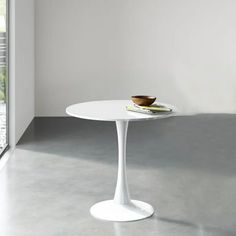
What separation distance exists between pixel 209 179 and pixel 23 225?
1.79 meters

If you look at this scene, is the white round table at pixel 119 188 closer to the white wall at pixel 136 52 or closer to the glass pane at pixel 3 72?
the glass pane at pixel 3 72

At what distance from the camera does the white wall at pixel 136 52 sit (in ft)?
25.7

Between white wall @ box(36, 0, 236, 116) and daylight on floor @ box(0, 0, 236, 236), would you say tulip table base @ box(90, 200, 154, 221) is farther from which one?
white wall @ box(36, 0, 236, 116)

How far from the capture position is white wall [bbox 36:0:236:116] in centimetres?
784

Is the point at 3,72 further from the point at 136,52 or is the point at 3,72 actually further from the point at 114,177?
the point at 136,52

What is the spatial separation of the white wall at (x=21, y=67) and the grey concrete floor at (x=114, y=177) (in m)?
0.19

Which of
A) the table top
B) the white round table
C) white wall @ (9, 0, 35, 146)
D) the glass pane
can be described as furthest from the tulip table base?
white wall @ (9, 0, 35, 146)

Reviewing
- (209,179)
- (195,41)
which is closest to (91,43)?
(195,41)

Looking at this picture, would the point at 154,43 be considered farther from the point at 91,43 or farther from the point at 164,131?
the point at 164,131

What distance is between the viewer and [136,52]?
26.1 feet

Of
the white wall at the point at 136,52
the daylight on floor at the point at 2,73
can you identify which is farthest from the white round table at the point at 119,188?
the white wall at the point at 136,52

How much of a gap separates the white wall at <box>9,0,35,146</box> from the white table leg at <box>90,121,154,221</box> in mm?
2221

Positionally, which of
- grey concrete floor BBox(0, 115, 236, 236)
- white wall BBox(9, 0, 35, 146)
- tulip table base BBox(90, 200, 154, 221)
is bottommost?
grey concrete floor BBox(0, 115, 236, 236)

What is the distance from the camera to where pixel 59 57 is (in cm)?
791
